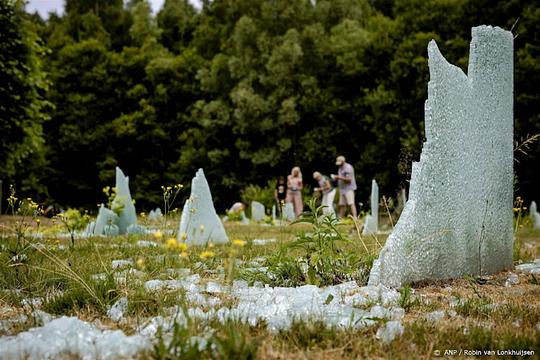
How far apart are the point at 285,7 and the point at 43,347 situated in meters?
26.8

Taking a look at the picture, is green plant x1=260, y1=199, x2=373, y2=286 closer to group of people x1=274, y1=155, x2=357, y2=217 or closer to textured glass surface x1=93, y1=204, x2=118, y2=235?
textured glass surface x1=93, y1=204, x2=118, y2=235

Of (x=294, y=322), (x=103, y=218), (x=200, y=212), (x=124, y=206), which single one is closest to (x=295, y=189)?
(x=124, y=206)

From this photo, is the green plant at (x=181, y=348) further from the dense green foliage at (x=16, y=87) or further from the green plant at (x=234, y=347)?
the dense green foliage at (x=16, y=87)

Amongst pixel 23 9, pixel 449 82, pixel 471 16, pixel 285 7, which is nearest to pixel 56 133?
pixel 23 9

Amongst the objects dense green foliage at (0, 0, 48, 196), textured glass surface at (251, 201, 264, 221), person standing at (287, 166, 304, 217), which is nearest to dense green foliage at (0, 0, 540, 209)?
dense green foliage at (0, 0, 48, 196)

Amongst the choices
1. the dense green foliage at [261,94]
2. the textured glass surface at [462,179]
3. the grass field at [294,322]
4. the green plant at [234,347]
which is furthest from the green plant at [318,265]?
the dense green foliage at [261,94]

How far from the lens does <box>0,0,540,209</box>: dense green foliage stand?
22.2 meters

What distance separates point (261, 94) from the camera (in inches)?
1030

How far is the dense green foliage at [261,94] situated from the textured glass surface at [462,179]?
50.9 ft

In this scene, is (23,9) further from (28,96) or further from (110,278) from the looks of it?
(110,278)

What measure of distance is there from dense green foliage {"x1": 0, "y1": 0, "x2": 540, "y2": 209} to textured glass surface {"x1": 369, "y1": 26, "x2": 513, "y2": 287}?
50.9ft

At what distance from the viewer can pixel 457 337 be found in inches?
92.8

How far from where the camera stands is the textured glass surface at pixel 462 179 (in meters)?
3.81

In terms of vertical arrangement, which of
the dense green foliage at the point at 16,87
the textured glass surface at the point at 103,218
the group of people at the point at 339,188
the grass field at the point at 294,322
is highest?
the dense green foliage at the point at 16,87
